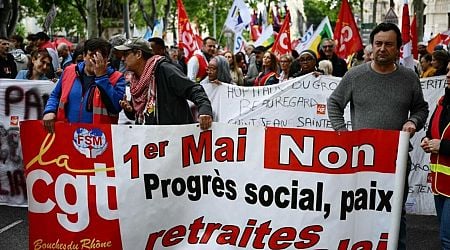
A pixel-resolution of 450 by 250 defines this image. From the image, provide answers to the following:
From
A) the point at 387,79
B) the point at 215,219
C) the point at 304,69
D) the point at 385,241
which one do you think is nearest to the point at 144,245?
the point at 215,219

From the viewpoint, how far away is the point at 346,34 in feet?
45.0

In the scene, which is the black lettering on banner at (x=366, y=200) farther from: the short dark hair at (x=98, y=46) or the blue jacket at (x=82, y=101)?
the short dark hair at (x=98, y=46)

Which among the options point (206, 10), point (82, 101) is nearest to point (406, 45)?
point (82, 101)

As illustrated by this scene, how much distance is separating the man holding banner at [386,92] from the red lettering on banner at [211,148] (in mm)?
837

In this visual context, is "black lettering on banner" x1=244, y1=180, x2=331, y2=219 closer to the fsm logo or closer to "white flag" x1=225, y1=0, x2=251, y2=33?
the fsm logo

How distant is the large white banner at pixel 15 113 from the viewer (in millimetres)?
7320

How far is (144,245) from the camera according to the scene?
4.85 m

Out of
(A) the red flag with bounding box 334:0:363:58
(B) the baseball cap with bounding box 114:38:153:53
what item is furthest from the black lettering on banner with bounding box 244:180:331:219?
(A) the red flag with bounding box 334:0:363:58

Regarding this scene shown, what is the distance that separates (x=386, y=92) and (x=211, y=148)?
1185 millimetres

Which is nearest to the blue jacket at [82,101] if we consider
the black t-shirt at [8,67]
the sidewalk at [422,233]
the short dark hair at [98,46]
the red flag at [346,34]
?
the short dark hair at [98,46]

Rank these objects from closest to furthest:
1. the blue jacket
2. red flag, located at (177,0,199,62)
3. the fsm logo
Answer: the fsm logo < the blue jacket < red flag, located at (177,0,199,62)

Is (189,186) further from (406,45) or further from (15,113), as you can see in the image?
(406,45)

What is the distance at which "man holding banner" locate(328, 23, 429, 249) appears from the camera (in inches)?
195

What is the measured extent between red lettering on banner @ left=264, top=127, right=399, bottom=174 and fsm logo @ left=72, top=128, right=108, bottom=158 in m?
1.06
